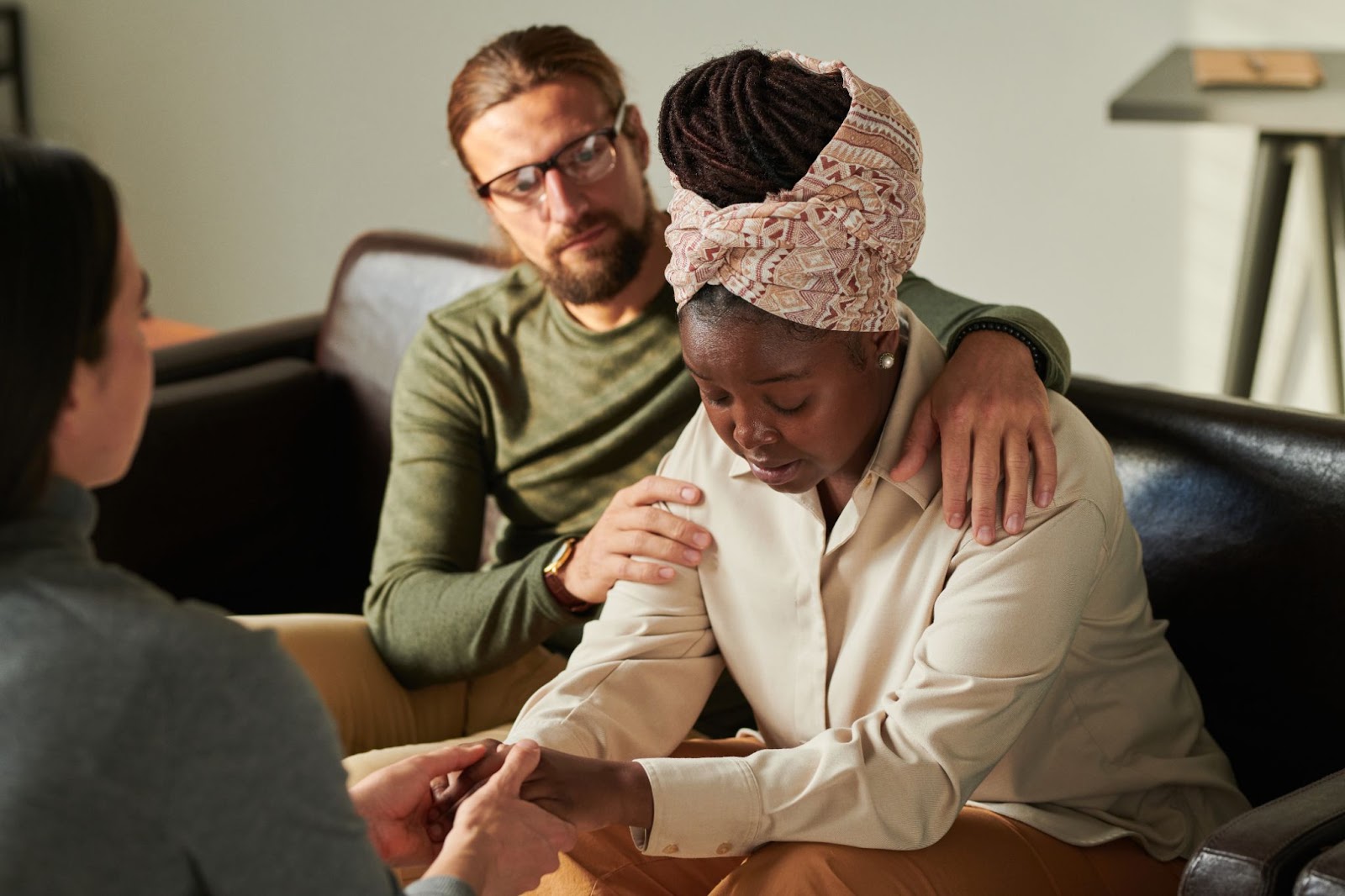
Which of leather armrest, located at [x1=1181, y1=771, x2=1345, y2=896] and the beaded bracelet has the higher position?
the beaded bracelet

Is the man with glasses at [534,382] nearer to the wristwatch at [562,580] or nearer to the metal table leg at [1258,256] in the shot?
the wristwatch at [562,580]

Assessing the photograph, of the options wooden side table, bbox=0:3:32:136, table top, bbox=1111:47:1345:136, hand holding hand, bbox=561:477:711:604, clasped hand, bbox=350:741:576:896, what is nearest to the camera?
clasped hand, bbox=350:741:576:896

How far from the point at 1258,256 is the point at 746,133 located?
6.23ft

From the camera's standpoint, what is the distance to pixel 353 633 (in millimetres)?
2008

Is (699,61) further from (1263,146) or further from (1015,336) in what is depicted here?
(1015,336)

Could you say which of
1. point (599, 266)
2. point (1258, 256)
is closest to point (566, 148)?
point (599, 266)

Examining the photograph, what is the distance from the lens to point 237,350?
2611 mm

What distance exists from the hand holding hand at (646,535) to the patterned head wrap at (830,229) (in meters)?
0.31

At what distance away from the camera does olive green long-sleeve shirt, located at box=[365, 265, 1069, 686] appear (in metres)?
1.93

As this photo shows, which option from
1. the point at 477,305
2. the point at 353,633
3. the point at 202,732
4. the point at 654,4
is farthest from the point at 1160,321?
the point at 202,732

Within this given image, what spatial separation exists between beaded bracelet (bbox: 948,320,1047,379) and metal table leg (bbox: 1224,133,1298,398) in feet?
4.82

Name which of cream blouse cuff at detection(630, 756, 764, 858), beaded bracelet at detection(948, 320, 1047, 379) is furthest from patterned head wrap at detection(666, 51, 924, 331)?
cream blouse cuff at detection(630, 756, 764, 858)

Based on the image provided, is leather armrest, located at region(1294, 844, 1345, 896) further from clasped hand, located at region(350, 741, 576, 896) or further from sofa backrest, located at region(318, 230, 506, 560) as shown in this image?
sofa backrest, located at region(318, 230, 506, 560)

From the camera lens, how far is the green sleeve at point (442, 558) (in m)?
1.86
